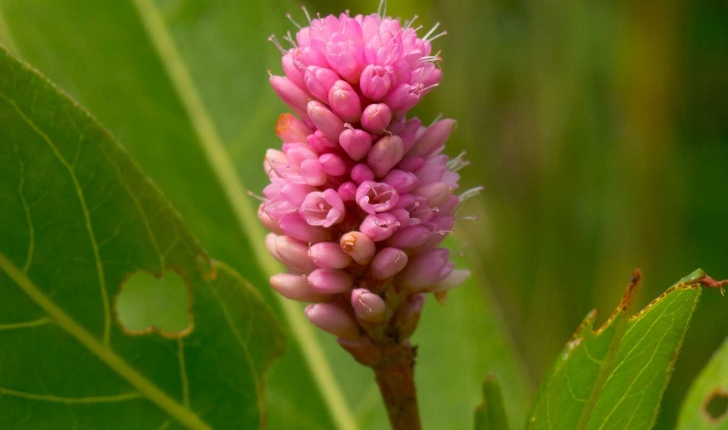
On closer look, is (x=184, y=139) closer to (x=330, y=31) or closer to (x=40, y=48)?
(x=40, y=48)

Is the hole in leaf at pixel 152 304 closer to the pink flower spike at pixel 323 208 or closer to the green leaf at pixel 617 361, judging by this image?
the pink flower spike at pixel 323 208

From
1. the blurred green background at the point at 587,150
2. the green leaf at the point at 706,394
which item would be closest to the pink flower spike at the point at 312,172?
the green leaf at the point at 706,394

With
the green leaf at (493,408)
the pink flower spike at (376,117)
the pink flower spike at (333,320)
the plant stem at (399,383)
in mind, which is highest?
the pink flower spike at (376,117)

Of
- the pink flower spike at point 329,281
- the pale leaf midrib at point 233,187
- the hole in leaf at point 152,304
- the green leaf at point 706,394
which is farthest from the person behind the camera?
the pale leaf midrib at point 233,187

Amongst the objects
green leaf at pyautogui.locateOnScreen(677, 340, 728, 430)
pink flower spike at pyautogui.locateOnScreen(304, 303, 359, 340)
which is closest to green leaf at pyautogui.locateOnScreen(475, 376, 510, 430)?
pink flower spike at pyautogui.locateOnScreen(304, 303, 359, 340)

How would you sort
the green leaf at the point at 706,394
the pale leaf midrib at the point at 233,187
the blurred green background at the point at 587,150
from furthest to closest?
the blurred green background at the point at 587,150
the pale leaf midrib at the point at 233,187
the green leaf at the point at 706,394

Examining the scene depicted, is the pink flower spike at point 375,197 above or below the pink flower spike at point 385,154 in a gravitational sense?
below

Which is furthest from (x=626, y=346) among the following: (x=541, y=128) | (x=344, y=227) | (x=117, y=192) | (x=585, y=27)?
(x=585, y=27)
